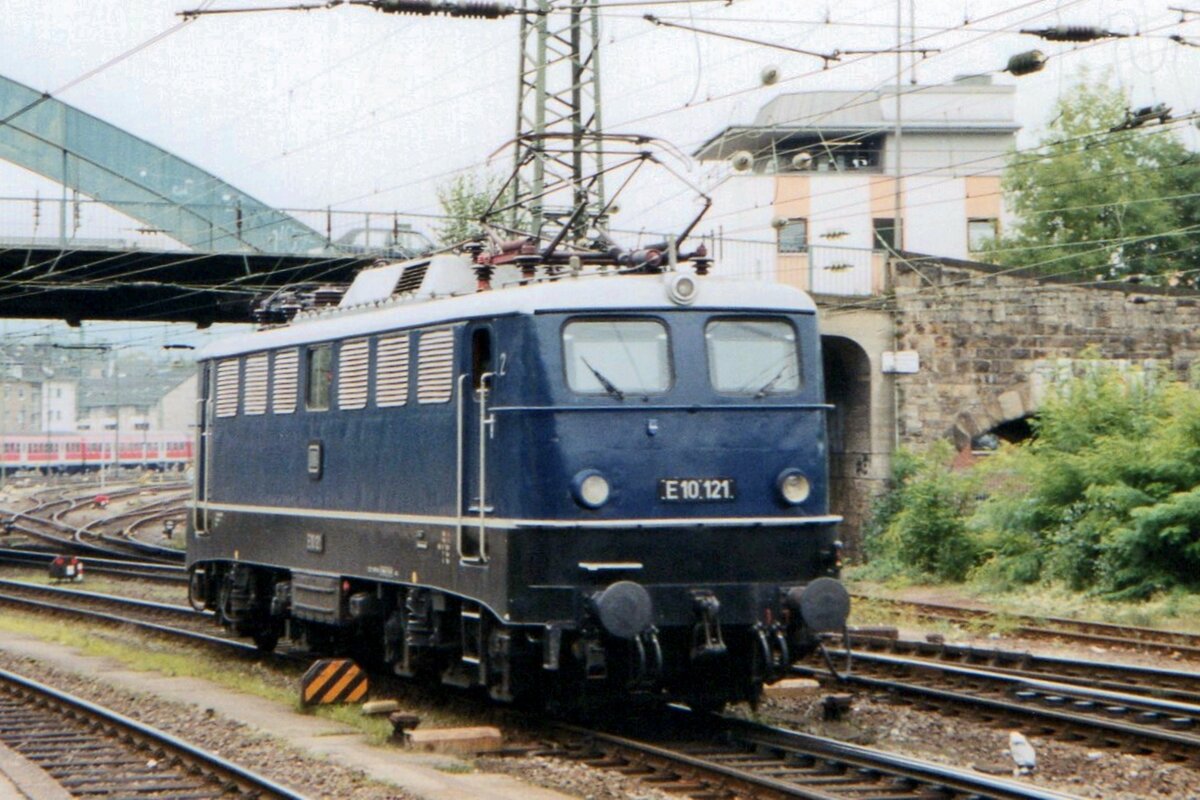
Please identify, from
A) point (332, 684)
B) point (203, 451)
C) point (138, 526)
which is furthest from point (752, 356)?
point (138, 526)

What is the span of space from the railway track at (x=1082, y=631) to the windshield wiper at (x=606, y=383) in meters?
7.82

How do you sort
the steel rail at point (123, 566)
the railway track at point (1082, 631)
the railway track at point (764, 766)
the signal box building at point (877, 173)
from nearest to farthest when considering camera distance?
the railway track at point (764, 766) < the railway track at point (1082, 631) < the steel rail at point (123, 566) < the signal box building at point (877, 173)

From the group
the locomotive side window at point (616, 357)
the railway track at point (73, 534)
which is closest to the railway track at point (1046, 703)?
the locomotive side window at point (616, 357)

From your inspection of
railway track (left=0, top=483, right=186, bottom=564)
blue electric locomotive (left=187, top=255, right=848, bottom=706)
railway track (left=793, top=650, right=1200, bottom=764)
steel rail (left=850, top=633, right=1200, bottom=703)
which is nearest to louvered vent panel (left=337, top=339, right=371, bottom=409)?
blue electric locomotive (left=187, top=255, right=848, bottom=706)

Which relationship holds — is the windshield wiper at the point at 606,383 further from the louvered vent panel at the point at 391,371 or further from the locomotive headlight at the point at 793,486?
the louvered vent panel at the point at 391,371

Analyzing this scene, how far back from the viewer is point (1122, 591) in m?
21.0

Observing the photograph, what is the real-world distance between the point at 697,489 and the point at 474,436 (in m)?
1.67

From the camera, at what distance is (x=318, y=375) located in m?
14.8

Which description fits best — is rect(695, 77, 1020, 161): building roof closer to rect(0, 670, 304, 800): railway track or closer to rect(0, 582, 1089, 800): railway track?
rect(0, 670, 304, 800): railway track

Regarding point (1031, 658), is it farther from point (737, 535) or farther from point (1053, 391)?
point (1053, 391)

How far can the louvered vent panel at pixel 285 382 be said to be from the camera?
15367 millimetres

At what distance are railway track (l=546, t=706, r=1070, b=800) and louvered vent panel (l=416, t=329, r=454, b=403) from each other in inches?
104

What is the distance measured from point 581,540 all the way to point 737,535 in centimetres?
114

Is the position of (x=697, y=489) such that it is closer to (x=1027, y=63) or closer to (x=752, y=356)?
(x=752, y=356)
